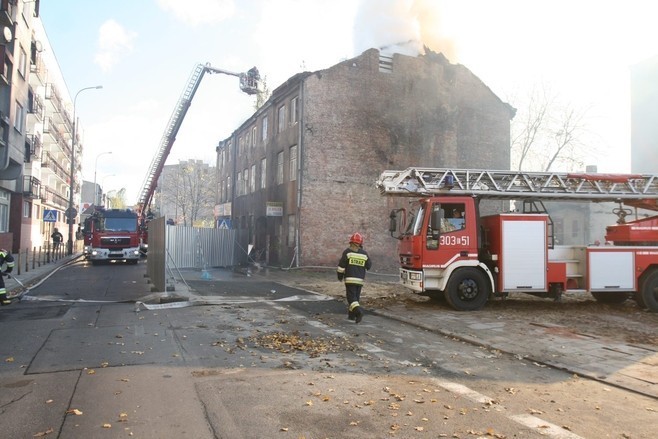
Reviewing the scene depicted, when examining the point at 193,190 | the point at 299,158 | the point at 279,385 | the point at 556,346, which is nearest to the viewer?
the point at 279,385

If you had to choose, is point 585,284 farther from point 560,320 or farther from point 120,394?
point 120,394

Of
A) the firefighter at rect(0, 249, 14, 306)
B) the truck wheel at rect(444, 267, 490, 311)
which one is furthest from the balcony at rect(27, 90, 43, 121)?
the truck wheel at rect(444, 267, 490, 311)

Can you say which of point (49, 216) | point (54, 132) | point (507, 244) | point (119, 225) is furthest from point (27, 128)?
point (507, 244)

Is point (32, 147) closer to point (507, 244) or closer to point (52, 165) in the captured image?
point (52, 165)

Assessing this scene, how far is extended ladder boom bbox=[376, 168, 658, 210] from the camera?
11.4m

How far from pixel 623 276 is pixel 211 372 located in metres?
10.3

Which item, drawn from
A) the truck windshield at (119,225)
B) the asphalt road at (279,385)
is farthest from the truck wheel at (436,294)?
the truck windshield at (119,225)

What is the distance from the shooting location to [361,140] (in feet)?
79.0

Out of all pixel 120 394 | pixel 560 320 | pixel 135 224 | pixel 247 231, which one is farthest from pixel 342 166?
pixel 120 394

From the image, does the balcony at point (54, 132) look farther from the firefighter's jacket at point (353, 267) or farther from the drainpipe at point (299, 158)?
the firefighter's jacket at point (353, 267)

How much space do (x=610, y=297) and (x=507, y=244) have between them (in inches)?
160

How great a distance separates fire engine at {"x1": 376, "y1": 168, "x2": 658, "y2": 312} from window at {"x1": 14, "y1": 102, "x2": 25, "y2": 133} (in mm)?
23196

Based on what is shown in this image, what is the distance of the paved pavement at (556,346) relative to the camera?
591 cm

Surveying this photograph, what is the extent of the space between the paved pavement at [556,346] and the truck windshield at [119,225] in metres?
18.7
